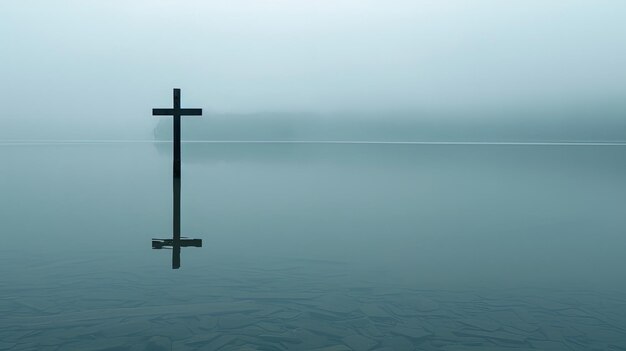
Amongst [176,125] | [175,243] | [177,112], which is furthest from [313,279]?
[177,112]

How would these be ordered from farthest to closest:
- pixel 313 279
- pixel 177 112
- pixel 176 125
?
pixel 177 112 < pixel 176 125 < pixel 313 279

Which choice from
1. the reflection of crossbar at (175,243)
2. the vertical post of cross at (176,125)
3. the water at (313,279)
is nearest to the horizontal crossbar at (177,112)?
the vertical post of cross at (176,125)

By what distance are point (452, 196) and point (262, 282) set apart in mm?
25647

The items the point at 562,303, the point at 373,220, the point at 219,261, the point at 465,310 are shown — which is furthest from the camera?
the point at 373,220

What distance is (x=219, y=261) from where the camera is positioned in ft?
51.0

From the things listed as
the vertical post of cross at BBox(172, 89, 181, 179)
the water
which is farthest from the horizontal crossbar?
the water

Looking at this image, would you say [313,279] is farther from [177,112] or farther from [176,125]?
[177,112]

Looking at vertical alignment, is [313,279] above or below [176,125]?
below

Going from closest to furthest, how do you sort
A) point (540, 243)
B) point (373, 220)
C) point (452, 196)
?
point (540, 243), point (373, 220), point (452, 196)

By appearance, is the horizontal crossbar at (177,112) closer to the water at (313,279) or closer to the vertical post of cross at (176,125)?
the vertical post of cross at (176,125)

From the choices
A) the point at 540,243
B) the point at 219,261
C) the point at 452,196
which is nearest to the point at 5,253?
the point at 219,261

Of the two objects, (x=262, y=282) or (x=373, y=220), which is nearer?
(x=262, y=282)

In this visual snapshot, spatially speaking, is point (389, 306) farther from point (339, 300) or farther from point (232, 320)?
point (232, 320)

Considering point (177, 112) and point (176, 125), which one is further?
point (177, 112)
